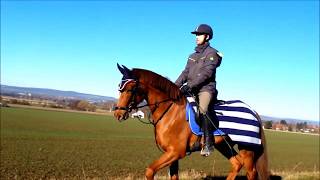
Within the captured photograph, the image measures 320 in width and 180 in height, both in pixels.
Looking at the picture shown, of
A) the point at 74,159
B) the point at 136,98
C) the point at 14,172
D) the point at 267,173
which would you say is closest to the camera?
the point at 136,98

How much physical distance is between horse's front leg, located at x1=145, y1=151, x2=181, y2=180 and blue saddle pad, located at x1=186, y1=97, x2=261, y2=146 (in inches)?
42.1

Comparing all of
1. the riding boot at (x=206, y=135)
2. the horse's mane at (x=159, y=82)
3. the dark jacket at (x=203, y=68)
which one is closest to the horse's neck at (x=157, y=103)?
the horse's mane at (x=159, y=82)

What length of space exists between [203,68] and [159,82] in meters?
0.83

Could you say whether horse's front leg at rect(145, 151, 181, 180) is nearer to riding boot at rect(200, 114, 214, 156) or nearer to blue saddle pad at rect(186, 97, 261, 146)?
riding boot at rect(200, 114, 214, 156)

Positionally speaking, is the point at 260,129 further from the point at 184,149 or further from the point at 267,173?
the point at 184,149

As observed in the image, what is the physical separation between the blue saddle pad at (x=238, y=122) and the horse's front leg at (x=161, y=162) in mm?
1071

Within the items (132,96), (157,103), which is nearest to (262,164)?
(157,103)

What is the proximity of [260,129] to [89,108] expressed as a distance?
12519 centimetres

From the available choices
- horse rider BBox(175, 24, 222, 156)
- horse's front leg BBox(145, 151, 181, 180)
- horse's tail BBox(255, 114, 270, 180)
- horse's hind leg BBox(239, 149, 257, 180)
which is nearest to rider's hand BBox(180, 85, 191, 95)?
horse rider BBox(175, 24, 222, 156)

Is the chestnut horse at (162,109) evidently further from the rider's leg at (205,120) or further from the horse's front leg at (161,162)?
the rider's leg at (205,120)

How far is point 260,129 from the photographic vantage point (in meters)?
8.84

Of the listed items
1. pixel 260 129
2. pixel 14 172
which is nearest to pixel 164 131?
pixel 260 129

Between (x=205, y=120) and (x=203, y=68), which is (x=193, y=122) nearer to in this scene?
(x=205, y=120)

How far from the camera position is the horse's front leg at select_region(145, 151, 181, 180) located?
667 cm
